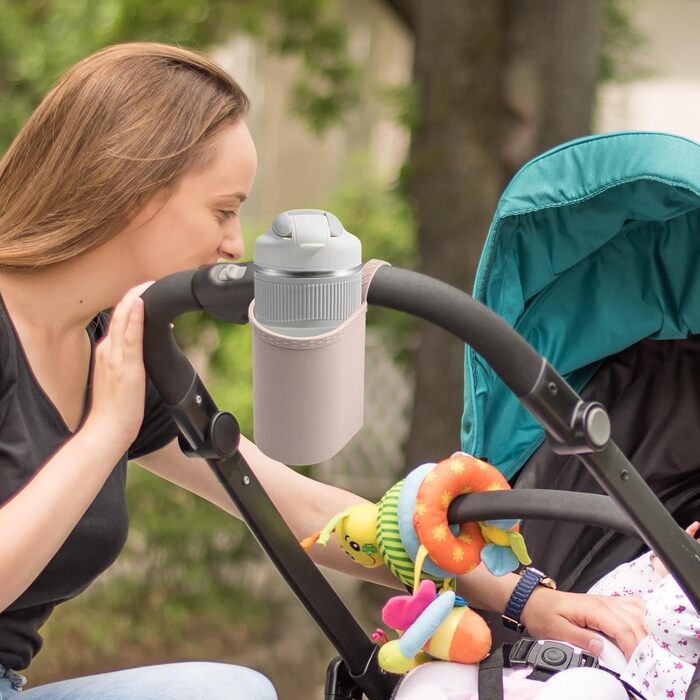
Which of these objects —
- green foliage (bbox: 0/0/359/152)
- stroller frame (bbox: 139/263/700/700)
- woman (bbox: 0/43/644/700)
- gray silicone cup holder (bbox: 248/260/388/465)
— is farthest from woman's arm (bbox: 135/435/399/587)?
green foliage (bbox: 0/0/359/152)

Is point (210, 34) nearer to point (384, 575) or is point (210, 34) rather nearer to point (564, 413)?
point (384, 575)

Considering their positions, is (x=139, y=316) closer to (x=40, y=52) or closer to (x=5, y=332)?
(x=5, y=332)

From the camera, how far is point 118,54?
1.58 m

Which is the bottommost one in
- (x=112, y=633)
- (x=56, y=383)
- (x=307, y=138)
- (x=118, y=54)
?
(x=112, y=633)

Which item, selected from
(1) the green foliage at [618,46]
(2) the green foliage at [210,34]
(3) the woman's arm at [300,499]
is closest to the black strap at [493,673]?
(3) the woman's arm at [300,499]

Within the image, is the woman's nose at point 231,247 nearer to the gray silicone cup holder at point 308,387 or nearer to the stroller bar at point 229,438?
the stroller bar at point 229,438

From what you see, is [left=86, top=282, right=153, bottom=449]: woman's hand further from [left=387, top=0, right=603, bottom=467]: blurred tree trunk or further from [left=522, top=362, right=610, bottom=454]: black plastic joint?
[left=387, top=0, right=603, bottom=467]: blurred tree trunk

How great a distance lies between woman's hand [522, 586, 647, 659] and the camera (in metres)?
1.49

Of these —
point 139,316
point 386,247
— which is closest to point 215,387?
point 386,247

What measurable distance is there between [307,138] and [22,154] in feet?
12.3

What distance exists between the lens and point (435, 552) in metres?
1.30

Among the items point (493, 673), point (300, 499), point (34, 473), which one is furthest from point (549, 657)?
point (34, 473)

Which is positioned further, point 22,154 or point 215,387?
point 215,387

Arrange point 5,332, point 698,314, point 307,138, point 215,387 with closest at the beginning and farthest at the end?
point 5,332
point 698,314
point 215,387
point 307,138
